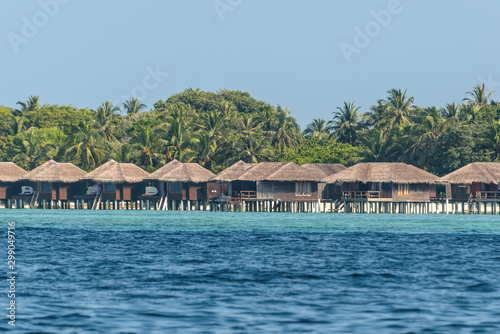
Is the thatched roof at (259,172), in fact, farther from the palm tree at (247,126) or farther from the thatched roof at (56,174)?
the thatched roof at (56,174)

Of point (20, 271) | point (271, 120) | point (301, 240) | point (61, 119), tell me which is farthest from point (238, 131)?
point (20, 271)

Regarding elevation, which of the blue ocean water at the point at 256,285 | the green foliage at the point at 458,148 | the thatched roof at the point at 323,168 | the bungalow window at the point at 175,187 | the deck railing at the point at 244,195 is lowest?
the blue ocean water at the point at 256,285

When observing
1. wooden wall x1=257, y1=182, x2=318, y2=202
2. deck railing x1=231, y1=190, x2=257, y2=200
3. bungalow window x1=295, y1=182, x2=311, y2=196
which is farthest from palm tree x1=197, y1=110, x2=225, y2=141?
bungalow window x1=295, y1=182, x2=311, y2=196

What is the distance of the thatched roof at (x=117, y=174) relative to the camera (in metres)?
77.8

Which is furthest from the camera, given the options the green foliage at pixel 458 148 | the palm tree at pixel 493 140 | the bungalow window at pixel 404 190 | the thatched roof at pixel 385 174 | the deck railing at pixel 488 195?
the palm tree at pixel 493 140

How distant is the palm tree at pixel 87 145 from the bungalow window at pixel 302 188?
22811 mm

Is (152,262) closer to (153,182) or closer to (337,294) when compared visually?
(337,294)

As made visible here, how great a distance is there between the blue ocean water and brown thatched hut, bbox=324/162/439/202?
31.1 meters

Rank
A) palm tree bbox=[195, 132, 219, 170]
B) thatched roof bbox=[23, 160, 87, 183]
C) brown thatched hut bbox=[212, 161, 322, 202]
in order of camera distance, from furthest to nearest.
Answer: palm tree bbox=[195, 132, 219, 170] < thatched roof bbox=[23, 160, 87, 183] < brown thatched hut bbox=[212, 161, 322, 202]

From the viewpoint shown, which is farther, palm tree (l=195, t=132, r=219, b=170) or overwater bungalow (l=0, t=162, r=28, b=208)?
overwater bungalow (l=0, t=162, r=28, b=208)

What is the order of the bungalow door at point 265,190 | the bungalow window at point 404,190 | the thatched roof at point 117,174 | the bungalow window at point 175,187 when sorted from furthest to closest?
the bungalow window at point 175,187 < the thatched roof at point 117,174 < the bungalow door at point 265,190 < the bungalow window at point 404,190

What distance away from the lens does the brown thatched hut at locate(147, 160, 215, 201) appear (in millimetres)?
76188

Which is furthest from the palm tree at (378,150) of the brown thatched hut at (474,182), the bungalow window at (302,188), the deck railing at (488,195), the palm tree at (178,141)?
the palm tree at (178,141)

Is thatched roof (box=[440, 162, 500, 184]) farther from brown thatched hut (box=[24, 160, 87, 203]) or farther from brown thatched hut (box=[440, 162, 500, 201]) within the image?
brown thatched hut (box=[24, 160, 87, 203])
